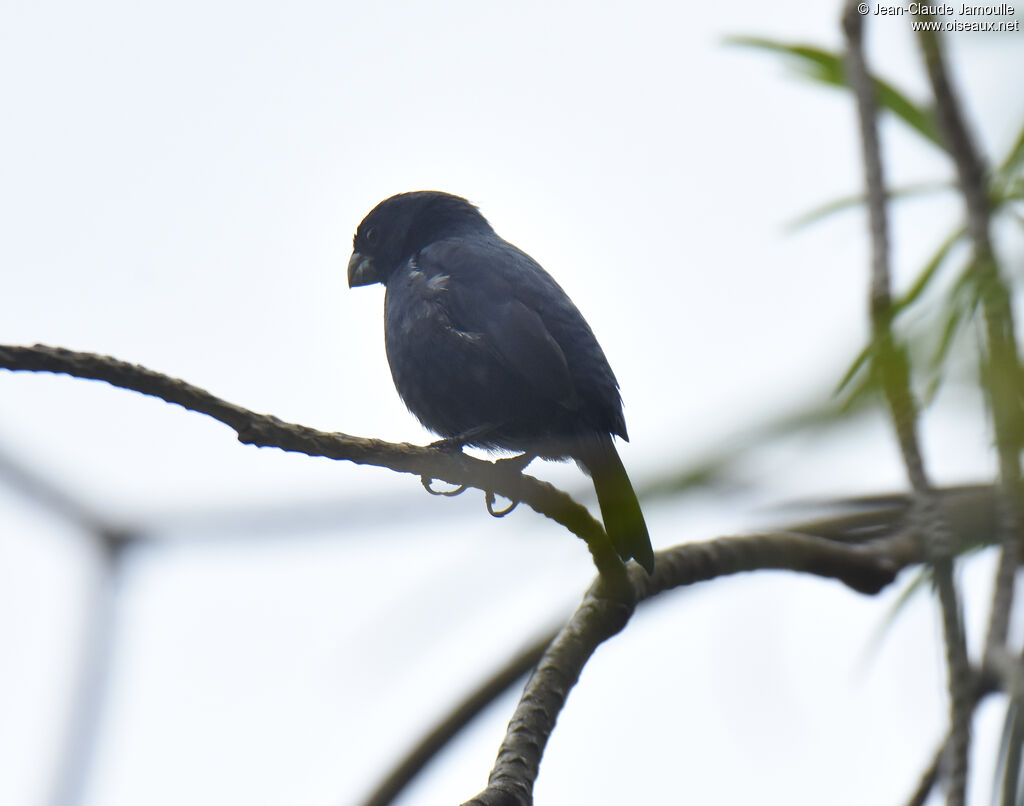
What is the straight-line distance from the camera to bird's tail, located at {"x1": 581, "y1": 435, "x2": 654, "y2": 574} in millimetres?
2281

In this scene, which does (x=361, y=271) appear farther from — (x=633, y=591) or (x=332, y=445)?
(x=332, y=445)

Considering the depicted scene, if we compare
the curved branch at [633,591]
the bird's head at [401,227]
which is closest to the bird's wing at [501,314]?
the bird's head at [401,227]

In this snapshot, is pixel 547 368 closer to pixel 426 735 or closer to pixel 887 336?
pixel 426 735

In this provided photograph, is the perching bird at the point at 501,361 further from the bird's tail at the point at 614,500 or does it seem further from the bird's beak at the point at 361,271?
the bird's beak at the point at 361,271

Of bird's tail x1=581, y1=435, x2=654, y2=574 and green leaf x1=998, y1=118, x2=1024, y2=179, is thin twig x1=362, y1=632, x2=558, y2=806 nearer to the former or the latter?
bird's tail x1=581, y1=435, x2=654, y2=574

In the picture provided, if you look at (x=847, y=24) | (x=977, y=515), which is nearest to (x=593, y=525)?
(x=977, y=515)

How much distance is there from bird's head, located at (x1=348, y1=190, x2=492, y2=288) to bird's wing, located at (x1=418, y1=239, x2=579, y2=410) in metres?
0.57

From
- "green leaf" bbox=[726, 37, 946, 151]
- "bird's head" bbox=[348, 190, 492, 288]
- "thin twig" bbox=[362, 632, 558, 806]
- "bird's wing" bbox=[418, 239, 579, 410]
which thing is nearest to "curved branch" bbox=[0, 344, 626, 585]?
"thin twig" bbox=[362, 632, 558, 806]

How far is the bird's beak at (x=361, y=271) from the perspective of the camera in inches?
207

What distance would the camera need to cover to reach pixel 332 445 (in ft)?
7.01

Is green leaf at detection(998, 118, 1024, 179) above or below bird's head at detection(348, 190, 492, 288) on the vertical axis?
below

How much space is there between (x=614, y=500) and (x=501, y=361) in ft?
3.55

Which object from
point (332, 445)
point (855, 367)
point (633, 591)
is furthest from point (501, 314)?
point (855, 367)

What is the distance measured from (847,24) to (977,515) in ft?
4.43
